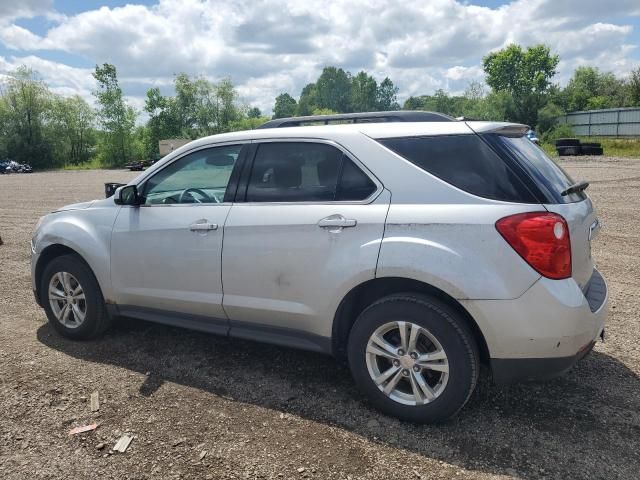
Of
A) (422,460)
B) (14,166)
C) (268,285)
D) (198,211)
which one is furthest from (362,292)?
(14,166)

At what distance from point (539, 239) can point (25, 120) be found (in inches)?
2860

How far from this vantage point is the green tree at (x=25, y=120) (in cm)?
6138

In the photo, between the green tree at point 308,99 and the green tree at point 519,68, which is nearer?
the green tree at point 519,68

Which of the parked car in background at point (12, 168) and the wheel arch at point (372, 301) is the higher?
the wheel arch at point (372, 301)

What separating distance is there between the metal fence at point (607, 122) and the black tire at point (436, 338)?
47053 mm

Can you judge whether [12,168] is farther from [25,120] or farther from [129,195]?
[129,195]

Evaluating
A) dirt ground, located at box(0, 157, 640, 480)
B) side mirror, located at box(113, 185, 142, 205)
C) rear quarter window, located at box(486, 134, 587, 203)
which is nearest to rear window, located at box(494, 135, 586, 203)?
rear quarter window, located at box(486, 134, 587, 203)

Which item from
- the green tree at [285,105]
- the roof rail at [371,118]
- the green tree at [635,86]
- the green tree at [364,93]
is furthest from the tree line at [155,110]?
the green tree at [285,105]

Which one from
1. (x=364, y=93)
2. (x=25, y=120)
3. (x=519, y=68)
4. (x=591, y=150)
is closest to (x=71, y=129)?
(x=25, y=120)

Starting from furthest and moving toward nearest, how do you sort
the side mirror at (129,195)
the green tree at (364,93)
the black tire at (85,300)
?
the green tree at (364,93), the black tire at (85,300), the side mirror at (129,195)

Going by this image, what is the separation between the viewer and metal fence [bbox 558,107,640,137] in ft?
138

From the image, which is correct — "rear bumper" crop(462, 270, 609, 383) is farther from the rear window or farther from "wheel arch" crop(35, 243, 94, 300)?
"wheel arch" crop(35, 243, 94, 300)

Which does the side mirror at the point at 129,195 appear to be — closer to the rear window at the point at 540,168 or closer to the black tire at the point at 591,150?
the rear window at the point at 540,168

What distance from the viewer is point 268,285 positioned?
3.44m
